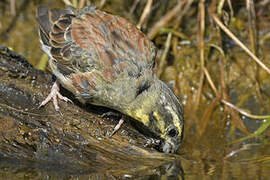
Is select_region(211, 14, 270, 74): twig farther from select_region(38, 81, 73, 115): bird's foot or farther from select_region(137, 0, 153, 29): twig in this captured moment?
select_region(38, 81, 73, 115): bird's foot

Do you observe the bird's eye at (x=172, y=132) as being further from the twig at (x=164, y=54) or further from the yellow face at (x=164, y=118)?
the twig at (x=164, y=54)

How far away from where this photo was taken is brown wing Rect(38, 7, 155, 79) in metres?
4.92

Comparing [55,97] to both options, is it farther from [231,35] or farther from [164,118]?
[231,35]

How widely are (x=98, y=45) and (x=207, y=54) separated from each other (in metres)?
2.63

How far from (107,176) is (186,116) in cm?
262

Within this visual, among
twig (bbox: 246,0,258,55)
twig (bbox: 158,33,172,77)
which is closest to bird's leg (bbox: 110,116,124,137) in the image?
twig (bbox: 158,33,172,77)

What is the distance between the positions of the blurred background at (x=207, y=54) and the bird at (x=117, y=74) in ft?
4.04

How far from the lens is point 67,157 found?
4566mm

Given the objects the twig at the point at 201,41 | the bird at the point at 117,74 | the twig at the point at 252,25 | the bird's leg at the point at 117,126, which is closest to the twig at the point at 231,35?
the twig at the point at 201,41

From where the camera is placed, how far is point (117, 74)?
4.86 m

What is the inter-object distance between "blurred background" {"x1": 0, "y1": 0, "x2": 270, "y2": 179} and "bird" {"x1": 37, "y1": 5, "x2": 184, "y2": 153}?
1232 mm

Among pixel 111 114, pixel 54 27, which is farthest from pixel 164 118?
pixel 54 27

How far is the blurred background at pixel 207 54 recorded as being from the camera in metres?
6.46

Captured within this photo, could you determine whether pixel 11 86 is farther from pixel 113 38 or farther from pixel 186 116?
pixel 186 116
